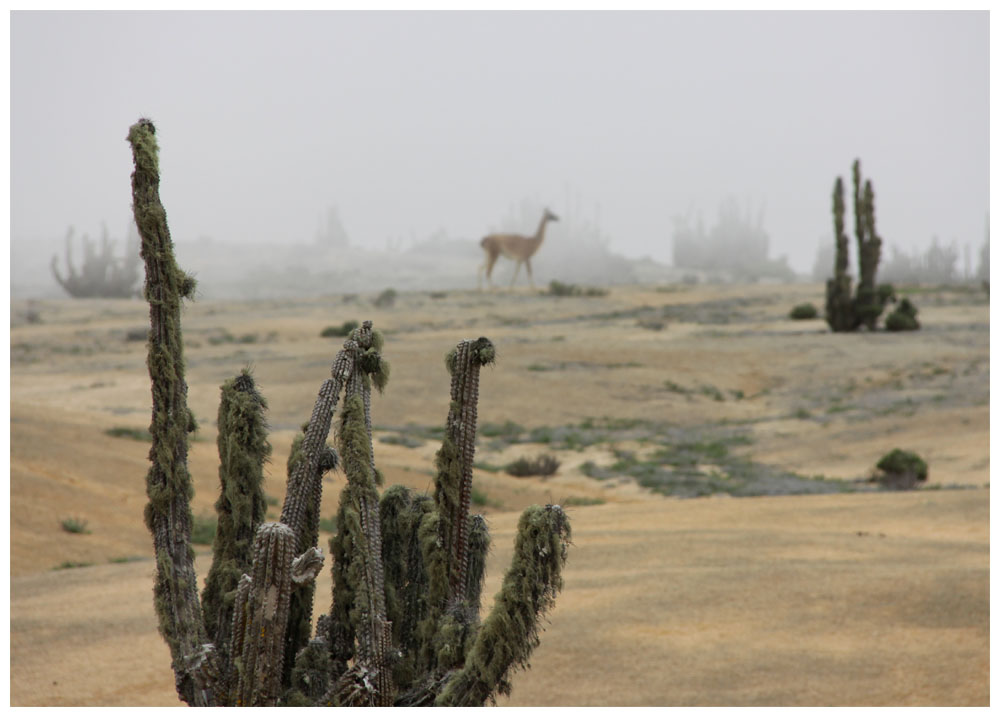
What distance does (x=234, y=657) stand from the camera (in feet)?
16.0

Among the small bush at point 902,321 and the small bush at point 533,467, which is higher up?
the small bush at point 902,321

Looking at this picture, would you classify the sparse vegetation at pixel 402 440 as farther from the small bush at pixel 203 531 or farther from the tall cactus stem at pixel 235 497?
the tall cactus stem at pixel 235 497

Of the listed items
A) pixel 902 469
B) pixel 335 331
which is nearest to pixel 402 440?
pixel 902 469

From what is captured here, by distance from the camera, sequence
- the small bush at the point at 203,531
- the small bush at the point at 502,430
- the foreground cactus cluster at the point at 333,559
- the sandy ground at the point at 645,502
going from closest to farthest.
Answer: the foreground cactus cluster at the point at 333,559 → the sandy ground at the point at 645,502 → the small bush at the point at 203,531 → the small bush at the point at 502,430

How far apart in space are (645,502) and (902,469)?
4948 millimetres

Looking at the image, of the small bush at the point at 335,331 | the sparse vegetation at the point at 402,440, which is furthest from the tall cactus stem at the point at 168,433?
the small bush at the point at 335,331

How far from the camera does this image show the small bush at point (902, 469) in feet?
62.3

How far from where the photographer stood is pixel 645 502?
1750 cm

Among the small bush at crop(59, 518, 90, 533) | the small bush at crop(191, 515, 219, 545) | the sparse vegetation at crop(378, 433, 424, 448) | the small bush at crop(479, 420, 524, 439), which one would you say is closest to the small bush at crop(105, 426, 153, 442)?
the sparse vegetation at crop(378, 433, 424, 448)

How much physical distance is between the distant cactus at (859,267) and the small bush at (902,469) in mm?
19534

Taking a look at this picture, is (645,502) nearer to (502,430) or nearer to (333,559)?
(502,430)

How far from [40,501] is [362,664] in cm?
1226

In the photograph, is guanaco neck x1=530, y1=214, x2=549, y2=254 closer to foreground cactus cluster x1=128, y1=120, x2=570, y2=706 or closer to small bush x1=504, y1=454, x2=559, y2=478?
small bush x1=504, y1=454, x2=559, y2=478
